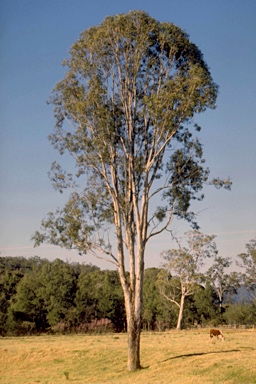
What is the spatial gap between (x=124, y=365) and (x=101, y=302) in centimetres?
4590

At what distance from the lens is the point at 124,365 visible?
80.5ft

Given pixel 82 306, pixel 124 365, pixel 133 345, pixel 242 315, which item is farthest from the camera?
pixel 242 315

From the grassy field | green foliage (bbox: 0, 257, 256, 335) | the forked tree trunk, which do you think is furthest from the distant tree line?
the forked tree trunk

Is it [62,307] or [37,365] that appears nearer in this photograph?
[37,365]

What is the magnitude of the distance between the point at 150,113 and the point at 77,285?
1997 inches

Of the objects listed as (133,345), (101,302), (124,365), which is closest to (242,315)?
(101,302)

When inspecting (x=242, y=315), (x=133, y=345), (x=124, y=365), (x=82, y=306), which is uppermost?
(x=82, y=306)

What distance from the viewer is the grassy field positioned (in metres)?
19.9

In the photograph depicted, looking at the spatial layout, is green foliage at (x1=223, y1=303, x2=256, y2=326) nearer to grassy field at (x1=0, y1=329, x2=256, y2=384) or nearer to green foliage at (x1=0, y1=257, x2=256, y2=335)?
green foliage at (x1=0, y1=257, x2=256, y2=335)

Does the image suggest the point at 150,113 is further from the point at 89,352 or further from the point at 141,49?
the point at 89,352

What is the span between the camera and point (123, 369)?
23594 mm

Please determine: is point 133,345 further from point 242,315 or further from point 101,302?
point 242,315

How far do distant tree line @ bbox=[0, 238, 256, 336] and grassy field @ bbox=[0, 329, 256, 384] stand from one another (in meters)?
33.2

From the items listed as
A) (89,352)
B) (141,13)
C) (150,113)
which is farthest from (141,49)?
(89,352)
